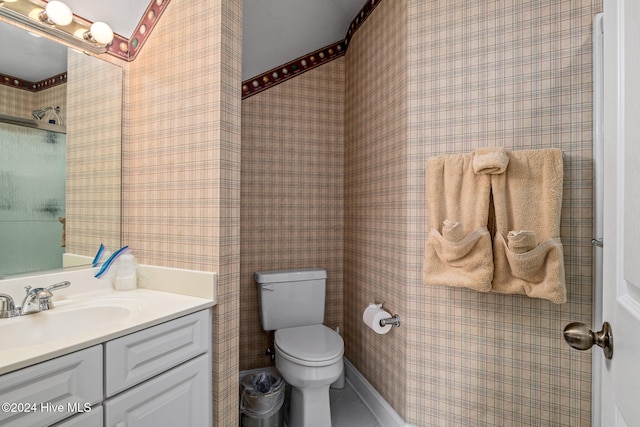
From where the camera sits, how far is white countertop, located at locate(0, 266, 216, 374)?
801mm

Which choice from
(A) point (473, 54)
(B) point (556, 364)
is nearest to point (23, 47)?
(A) point (473, 54)

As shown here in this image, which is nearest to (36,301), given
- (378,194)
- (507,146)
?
(378,194)

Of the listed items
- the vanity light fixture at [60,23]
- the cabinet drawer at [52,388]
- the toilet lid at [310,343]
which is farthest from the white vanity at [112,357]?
the vanity light fixture at [60,23]

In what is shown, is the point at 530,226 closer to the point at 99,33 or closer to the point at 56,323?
the point at 56,323

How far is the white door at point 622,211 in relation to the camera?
1.45ft

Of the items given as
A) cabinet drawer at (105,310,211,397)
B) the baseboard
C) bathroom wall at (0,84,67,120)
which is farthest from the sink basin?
the baseboard

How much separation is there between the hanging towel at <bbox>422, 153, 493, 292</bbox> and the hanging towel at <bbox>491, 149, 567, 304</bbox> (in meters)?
0.05

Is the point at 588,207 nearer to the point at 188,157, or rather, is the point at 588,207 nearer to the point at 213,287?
the point at 213,287

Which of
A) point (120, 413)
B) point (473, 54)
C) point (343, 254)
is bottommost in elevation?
point (120, 413)

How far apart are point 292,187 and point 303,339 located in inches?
39.5

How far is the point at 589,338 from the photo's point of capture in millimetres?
562

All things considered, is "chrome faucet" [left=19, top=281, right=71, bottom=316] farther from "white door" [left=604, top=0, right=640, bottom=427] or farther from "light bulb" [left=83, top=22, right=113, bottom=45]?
"white door" [left=604, top=0, right=640, bottom=427]

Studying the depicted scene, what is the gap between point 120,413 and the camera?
35.4 inches

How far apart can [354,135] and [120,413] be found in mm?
1861
